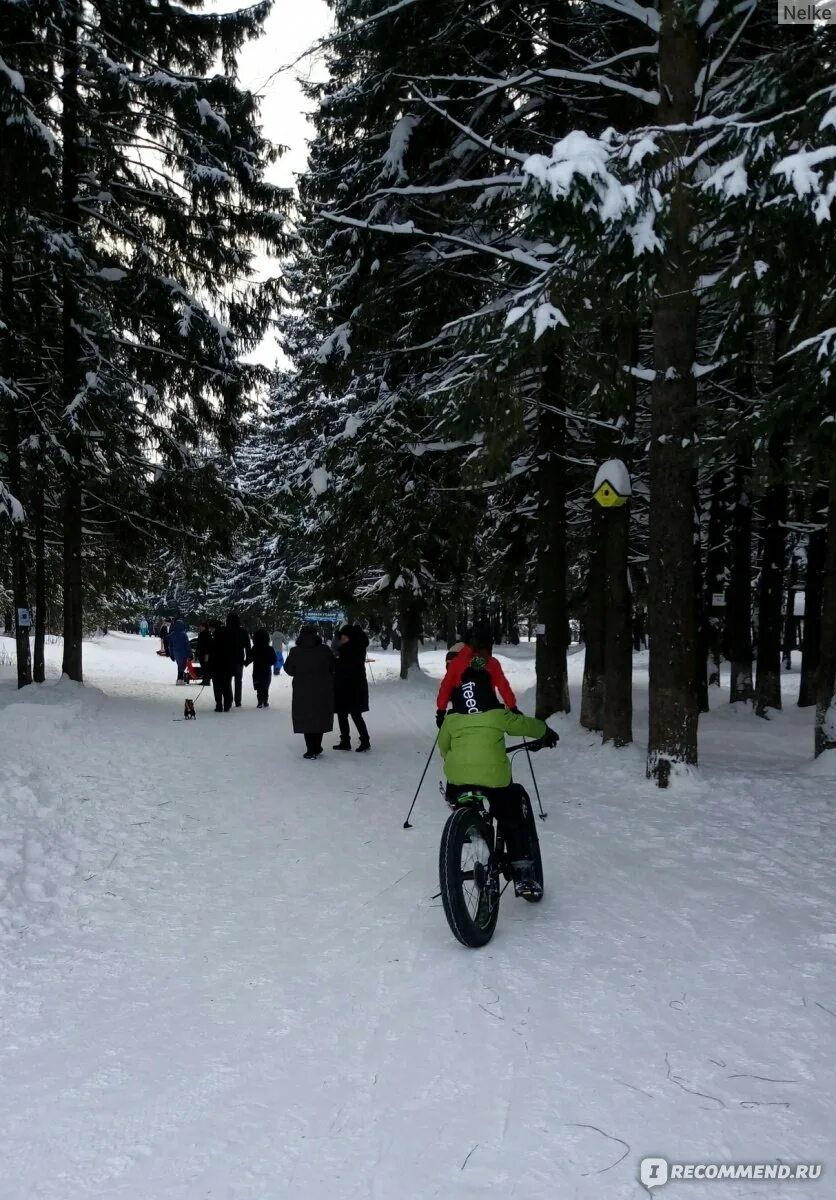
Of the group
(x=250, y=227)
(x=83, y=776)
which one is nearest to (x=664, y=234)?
(x=83, y=776)

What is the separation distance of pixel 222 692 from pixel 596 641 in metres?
8.70

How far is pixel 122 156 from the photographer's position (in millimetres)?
15234

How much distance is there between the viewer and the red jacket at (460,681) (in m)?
6.33

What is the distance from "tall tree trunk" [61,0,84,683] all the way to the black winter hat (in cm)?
1067

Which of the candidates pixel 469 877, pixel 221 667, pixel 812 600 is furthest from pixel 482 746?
pixel 812 600

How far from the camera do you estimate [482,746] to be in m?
5.57

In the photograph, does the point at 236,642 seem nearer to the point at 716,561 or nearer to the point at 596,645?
the point at 596,645

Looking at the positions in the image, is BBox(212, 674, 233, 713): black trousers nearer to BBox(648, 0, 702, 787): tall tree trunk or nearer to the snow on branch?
BBox(648, 0, 702, 787): tall tree trunk

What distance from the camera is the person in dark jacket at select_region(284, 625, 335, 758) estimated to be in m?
12.4

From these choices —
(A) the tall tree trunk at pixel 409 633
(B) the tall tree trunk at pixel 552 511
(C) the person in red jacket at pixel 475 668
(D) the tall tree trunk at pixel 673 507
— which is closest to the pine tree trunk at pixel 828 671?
(D) the tall tree trunk at pixel 673 507

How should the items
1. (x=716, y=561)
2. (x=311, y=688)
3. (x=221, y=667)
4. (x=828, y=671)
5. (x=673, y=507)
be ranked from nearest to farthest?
1. (x=673, y=507)
2. (x=828, y=671)
3. (x=311, y=688)
4. (x=221, y=667)
5. (x=716, y=561)

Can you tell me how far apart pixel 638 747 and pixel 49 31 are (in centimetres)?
1466

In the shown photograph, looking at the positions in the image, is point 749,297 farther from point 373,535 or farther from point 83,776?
point 373,535

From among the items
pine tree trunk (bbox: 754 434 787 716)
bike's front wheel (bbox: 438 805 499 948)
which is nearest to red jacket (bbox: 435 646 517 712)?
bike's front wheel (bbox: 438 805 499 948)
